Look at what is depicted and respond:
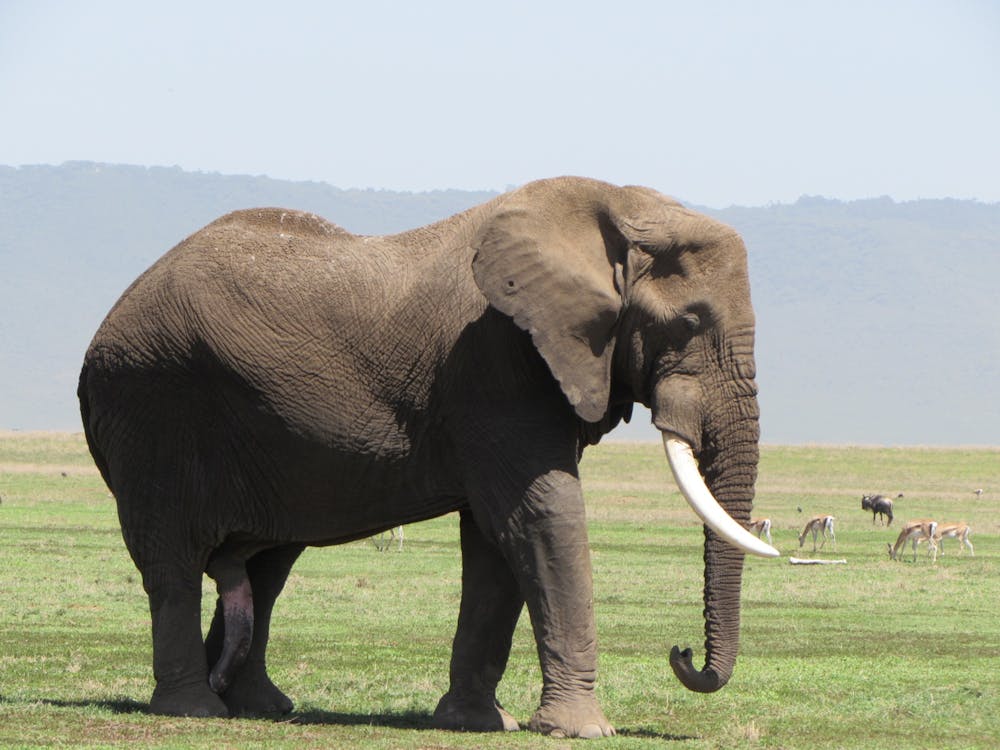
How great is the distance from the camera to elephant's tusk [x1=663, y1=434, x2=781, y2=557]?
1123 centimetres

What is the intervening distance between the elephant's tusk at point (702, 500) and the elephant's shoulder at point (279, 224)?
2992mm

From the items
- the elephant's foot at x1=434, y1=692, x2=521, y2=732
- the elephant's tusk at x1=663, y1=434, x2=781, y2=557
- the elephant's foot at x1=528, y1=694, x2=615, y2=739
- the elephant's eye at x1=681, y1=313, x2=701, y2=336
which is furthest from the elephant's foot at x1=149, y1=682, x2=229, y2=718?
the elephant's eye at x1=681, y1=313, x2=701, y2=336

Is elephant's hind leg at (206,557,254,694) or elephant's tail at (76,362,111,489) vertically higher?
elephant's tail at (76,362,111,489)

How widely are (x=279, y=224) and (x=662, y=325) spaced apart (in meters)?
2.96

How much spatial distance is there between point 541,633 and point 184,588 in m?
2.70

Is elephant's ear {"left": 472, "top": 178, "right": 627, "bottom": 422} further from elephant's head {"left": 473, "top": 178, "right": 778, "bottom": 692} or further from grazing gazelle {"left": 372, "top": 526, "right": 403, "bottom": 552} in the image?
grazing gazelle {"left": 372, "top": 526, "right": 403, "bottom": 552}

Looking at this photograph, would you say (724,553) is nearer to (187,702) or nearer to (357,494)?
(357,494)

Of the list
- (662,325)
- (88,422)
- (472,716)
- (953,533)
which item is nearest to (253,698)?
(472,716)

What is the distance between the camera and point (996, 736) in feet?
41.5

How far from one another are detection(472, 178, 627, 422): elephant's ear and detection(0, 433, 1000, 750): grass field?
2.26 metres

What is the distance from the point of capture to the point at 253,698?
1330 centimetres

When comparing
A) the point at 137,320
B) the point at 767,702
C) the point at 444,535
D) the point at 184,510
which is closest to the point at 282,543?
the point at 184,510

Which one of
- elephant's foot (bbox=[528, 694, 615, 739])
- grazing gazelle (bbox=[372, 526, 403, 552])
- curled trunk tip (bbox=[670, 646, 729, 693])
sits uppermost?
curled trunk tip (bbox=[670, 646, 729, 693])

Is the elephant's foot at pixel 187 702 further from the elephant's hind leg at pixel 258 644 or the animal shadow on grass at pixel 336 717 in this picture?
the elephant's hind leg at pixel 258 644
